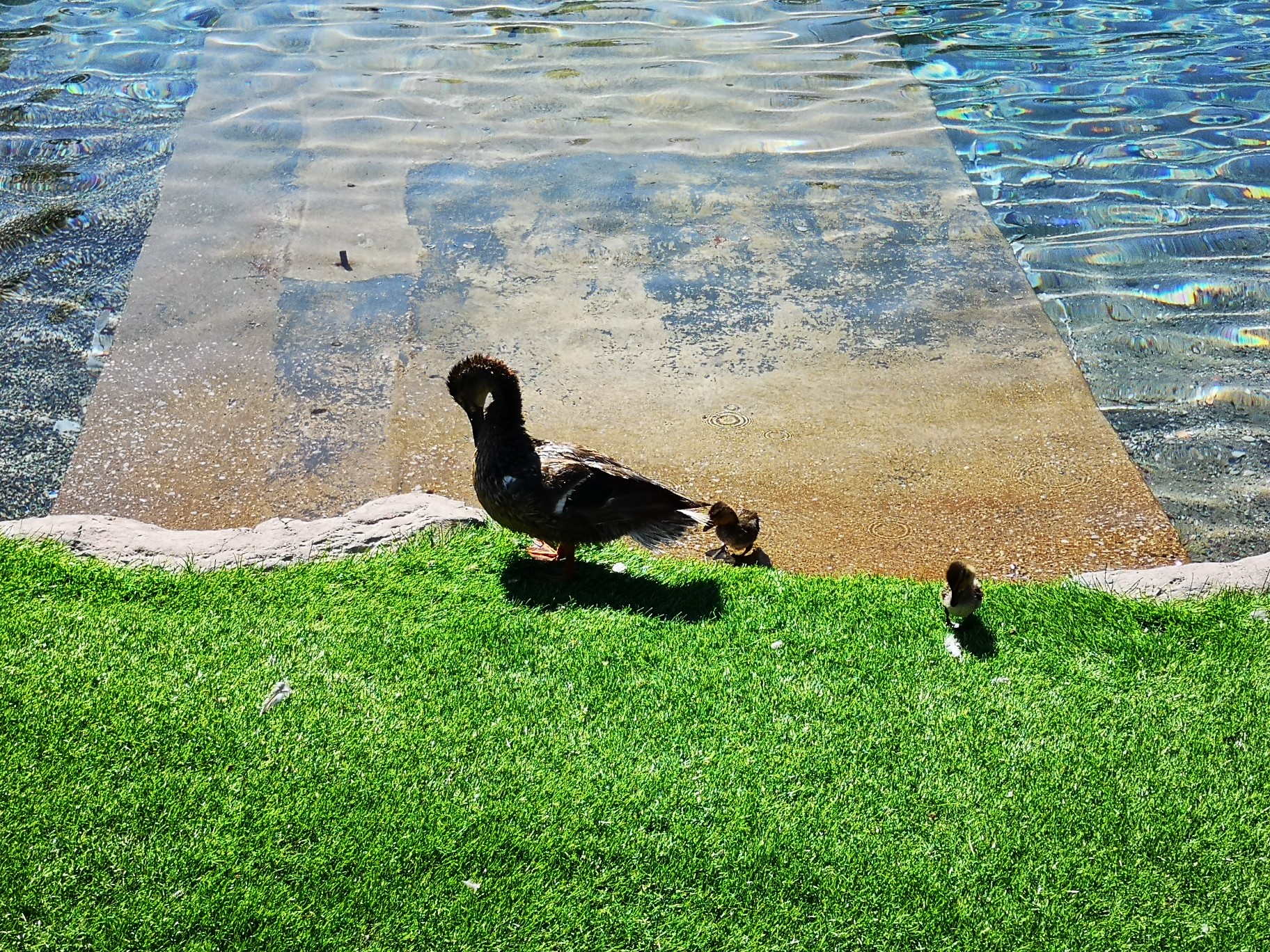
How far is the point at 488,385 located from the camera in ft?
17.6

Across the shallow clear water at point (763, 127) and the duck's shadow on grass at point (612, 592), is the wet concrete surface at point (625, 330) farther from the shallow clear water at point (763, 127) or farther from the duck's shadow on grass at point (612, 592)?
the duck's shadow on grass at point (612, 592)

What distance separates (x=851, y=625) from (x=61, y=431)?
16.4 ft

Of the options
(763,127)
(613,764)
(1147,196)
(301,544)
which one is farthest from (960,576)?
(763,127)

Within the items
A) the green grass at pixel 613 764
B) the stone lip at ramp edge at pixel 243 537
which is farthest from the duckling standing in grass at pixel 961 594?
the stone lip at ramp edge at pixel 243 537

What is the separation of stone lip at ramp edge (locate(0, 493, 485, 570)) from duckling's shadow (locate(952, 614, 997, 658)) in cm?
249

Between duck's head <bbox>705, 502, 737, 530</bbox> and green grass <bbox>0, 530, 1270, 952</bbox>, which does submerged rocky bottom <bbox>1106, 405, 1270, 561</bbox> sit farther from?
duck's head <bbox>705, 502, 737, 530</bbox>

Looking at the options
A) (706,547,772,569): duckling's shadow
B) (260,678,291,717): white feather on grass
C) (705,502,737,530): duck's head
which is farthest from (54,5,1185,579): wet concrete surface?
(260,678,291,717): white feather on grass

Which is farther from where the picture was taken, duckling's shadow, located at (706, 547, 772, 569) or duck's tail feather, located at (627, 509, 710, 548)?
duckling's shadow, located at (706, 547, 772, 569)

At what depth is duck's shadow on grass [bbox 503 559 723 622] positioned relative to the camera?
17.3ft

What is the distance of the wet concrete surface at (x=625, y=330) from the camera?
649 cm

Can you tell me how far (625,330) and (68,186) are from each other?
218 inches

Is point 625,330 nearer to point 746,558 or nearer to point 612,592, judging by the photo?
point 746,558

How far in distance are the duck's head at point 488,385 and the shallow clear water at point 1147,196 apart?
3801mm

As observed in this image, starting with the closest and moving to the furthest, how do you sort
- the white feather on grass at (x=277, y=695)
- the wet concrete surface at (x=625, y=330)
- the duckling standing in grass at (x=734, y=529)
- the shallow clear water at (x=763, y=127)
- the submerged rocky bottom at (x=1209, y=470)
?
1. the white feather on grass at (x=277, y=695)
2. the duckling standing in grass at (x=734, y=529)
3. the submerged rocky bottom at (x=1209, y=470)
4. the wet concrete surface at (x=625, y=330)
5. the shallow clear water at (x=763, y=127)
